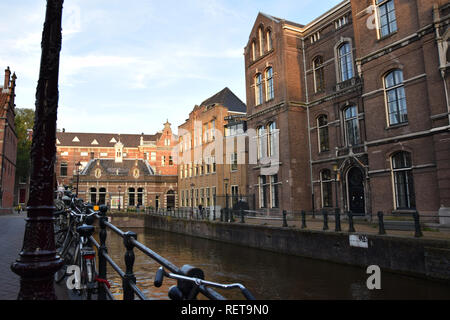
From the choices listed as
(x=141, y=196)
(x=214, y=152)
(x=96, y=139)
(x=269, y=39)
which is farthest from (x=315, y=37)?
(x=96, y=139)

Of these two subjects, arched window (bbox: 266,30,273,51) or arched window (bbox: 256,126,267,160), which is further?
arched window (bbox: 256,126,267,160)

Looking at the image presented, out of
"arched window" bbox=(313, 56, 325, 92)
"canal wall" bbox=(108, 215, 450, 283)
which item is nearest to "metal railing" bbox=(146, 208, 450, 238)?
"canal wall" bbox=(108, 215, 450, 283)

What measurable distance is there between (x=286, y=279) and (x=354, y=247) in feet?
11.0

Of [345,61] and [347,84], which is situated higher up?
[345,61]

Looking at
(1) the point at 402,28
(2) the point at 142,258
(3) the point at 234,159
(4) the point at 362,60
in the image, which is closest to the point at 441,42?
(1) the point at 402,28

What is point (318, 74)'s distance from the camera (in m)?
24.9

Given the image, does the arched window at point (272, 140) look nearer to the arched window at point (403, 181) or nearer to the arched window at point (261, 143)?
the arched window at point (261, 143)

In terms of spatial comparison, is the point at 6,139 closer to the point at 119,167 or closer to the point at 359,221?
the point at 119,167

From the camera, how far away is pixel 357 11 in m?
19.9

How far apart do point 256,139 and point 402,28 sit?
14.1 metres

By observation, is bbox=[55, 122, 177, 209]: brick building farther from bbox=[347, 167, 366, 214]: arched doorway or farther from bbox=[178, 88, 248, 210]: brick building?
bbox=[347, 167, 366, 214]: arched doorway

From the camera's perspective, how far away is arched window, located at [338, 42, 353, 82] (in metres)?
22.0

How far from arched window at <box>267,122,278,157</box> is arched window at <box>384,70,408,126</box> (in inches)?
376
